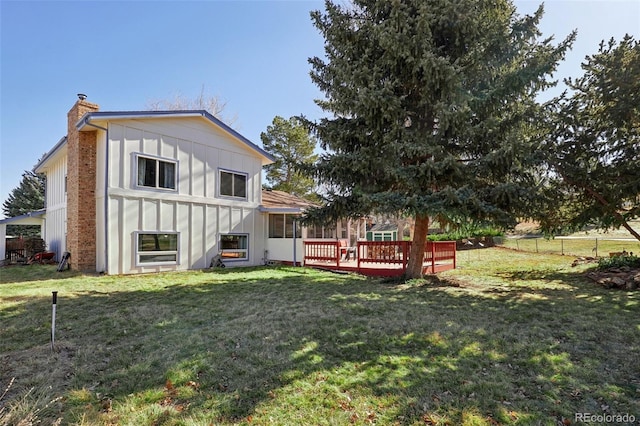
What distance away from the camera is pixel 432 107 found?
8.66 m

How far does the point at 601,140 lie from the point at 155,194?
46.5 feet

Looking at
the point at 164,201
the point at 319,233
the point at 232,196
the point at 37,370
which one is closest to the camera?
the point at 37,370

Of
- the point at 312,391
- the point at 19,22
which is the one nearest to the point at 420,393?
the point at 312,391

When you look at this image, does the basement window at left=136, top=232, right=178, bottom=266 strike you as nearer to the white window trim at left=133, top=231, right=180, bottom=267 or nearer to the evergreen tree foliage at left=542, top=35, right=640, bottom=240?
the white window trim at left=133, top=231, right=180, bottom=267

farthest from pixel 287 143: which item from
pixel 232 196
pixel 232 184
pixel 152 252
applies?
pixel 152 252

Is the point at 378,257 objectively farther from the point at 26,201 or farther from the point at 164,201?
the point at 26,201

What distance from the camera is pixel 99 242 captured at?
10.8 m

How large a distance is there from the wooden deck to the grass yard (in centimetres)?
336

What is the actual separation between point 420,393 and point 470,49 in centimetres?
910

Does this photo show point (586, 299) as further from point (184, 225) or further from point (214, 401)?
point (184, 225)

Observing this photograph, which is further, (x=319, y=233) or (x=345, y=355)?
(x=319, y=233)

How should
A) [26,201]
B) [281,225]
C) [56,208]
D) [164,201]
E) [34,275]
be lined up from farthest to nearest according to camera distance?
[26,201] → [281,225] → [56,208] → [164,201] → [34,275]

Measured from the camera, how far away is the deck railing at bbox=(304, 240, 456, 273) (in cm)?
1123

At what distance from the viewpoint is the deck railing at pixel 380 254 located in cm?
1123
